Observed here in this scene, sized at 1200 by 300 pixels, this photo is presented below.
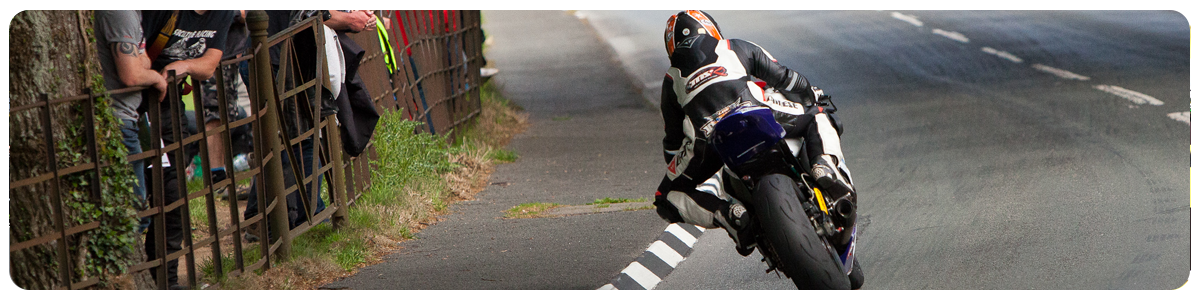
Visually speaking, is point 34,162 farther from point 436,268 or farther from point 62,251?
point 436,268

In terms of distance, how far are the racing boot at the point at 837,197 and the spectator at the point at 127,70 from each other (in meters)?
2.55

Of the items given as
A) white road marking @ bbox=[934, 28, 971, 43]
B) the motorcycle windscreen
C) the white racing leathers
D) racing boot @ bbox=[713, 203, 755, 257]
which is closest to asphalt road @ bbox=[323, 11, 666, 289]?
the white racing leathers

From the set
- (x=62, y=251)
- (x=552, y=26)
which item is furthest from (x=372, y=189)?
(x=552, y=26)

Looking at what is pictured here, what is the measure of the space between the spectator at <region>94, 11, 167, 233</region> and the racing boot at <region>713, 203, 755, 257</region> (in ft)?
7.31

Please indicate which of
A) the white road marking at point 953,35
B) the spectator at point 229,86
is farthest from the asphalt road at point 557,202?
the white road marking at point 953,35

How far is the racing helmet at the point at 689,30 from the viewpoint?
4586 millimetres

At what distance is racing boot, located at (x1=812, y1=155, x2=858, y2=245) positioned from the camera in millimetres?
4293

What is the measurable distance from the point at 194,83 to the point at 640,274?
2.14 meters

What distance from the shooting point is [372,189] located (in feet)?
22.9

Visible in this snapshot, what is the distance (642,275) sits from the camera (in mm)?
5387

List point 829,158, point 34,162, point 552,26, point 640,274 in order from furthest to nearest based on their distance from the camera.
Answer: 1. point 552,26
2. point 640,274
3. point 829,158
4. point 34,162

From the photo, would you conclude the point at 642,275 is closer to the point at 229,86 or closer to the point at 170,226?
the point at 170,226

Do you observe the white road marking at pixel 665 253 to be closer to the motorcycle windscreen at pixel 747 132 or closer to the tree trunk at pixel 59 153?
the motorcycle windscreen at pixel 747 132

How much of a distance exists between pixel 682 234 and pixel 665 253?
35 centimetres
